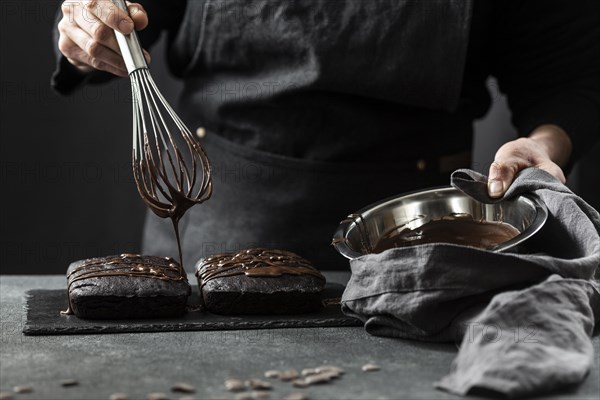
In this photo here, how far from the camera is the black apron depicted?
1527mm

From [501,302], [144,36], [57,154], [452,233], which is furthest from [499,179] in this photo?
[57,154]

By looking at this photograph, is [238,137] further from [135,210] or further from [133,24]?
[135,210]

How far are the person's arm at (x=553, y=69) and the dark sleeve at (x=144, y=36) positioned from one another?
64cm

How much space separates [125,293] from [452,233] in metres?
0.47

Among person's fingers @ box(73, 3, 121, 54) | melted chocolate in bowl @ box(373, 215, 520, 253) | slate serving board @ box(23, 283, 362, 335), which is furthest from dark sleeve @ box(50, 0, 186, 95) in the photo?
Answer: melted chocolate in bowl @ box(373, 215, 520, 253)

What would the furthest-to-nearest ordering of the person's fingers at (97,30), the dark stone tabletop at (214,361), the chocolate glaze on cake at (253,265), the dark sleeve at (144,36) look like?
the dark sleeve at (144,36)
the person's fingers at (97,30)
the chocolate glaze on cake at (253,265)
the dark stone tabletop at (214,361)

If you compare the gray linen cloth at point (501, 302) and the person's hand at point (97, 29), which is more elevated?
the person's hand at point (97, 29)

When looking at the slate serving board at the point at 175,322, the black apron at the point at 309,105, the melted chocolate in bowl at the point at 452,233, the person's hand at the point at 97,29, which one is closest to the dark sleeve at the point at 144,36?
the black apron at the point at 309,105

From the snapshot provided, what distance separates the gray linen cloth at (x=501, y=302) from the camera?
0.87 m

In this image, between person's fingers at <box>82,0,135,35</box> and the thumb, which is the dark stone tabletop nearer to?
the thumb

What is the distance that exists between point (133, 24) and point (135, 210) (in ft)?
3.99

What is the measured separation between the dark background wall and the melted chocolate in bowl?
107 centimetres

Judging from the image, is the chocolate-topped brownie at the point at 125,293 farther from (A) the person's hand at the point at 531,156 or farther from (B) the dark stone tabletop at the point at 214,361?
(A) the person's hand at the point at 531,156

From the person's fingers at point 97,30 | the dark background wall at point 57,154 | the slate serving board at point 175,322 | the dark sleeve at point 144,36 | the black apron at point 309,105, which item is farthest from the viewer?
the dark background wall at point 57,154
